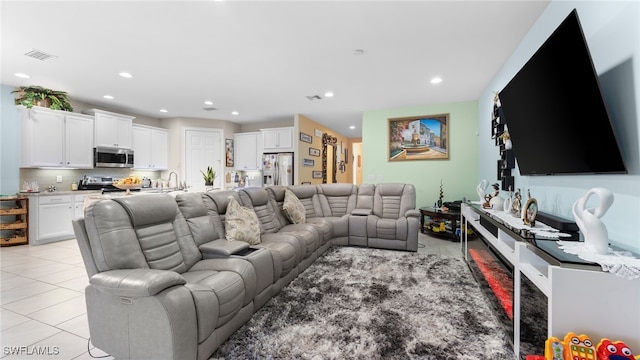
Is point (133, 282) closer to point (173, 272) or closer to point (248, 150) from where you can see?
point (173, 272)

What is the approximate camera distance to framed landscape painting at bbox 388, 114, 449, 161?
516 centimetres

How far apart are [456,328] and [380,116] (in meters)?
4.46

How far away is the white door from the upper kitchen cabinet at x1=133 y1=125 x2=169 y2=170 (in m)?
0.53

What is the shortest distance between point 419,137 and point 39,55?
19.1ft

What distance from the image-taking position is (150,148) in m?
6.34

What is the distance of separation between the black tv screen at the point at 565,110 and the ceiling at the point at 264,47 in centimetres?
82

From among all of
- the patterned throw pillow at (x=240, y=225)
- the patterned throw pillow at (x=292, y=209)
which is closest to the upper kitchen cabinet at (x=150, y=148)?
the patterned throw pillow at (x=292, y=209)

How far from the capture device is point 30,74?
3766mm

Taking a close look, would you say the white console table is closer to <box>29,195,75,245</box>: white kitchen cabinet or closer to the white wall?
the white wall

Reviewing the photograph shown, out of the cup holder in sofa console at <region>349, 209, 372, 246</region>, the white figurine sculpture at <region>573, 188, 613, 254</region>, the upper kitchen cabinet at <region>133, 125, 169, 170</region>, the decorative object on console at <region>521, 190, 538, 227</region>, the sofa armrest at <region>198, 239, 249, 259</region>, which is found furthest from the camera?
the upper kitchen cabinet at <region>133, 125, 169, 170</region>

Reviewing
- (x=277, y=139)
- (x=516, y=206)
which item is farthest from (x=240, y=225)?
(x=277, y=139)

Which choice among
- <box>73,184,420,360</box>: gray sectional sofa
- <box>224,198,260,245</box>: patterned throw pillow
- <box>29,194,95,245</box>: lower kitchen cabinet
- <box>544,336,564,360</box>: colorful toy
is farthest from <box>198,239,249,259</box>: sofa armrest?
<box>29,194,95,245</box>: lower kitchen cabinet

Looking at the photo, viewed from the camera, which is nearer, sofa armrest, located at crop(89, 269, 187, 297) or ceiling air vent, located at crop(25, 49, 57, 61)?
sofa armrest, located at crop(89, 269, 187, 297)

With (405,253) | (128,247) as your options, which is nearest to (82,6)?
(128,247)
